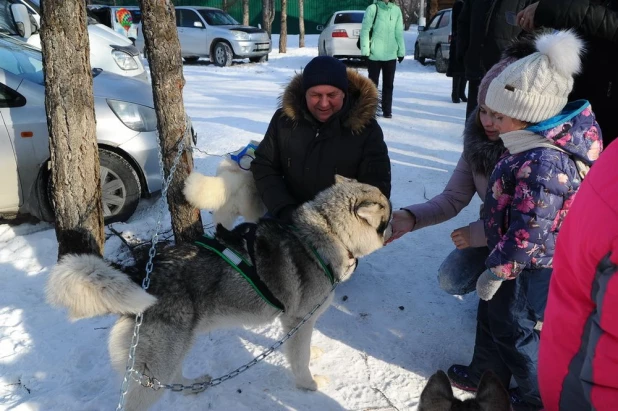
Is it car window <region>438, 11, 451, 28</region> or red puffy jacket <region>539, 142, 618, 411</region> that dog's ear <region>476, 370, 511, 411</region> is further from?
car window <region>438, 11, 451, 28</region>

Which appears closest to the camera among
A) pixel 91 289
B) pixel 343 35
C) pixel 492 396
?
pixel 492 396

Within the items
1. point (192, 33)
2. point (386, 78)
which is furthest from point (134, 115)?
point (192, 33)

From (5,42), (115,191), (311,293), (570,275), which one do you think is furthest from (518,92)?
(5,42)

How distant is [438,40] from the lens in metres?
14.1

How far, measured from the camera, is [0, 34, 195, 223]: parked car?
3.95 meters

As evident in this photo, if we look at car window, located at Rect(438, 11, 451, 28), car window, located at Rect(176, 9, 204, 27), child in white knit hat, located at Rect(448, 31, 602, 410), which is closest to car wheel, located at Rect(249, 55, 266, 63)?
car window, located at Rect(176, 9, 204, 27)

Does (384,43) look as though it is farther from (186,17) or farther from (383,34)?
(186,17)

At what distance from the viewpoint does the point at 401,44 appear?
862cm

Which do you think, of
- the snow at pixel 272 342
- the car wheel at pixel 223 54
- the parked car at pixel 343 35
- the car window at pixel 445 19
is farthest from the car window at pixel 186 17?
the snow at pixel 272 342

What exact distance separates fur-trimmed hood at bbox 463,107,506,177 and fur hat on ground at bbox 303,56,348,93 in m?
0.83

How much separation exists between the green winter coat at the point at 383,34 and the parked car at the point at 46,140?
15.7 ft

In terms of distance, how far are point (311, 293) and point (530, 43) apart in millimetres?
1738

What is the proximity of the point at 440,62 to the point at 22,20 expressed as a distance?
11.1m

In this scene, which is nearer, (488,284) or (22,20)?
(488,284)
